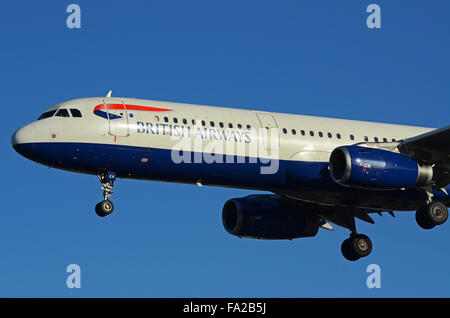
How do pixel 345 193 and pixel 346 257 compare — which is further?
pixel 346 257

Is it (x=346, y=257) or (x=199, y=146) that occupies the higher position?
(x=199, y=146)

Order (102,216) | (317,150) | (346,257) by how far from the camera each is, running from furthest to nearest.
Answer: (346,257) → (317,150) → (102,216)

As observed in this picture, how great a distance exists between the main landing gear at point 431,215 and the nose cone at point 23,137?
683 inches

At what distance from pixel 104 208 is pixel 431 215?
47.3 feet

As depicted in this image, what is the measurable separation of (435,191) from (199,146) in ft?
39.3

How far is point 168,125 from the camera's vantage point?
45.7 m

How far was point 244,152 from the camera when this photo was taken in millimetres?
46531

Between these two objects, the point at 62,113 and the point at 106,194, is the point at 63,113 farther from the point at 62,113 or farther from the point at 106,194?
the point at 106,194

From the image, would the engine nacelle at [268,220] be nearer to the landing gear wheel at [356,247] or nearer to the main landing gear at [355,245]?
the main landing gear at [355,245]

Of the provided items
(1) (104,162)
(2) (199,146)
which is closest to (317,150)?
(2) (199,146)

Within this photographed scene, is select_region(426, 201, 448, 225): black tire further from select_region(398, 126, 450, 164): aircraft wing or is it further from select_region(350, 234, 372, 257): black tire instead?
select_region(350, 234, 372, 257): black tire

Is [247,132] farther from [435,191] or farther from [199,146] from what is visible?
[435,191]

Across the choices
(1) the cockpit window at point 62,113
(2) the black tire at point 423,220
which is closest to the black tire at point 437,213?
(2) the black tire at point 423,220

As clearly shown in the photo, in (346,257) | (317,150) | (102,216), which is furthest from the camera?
(346,257)
